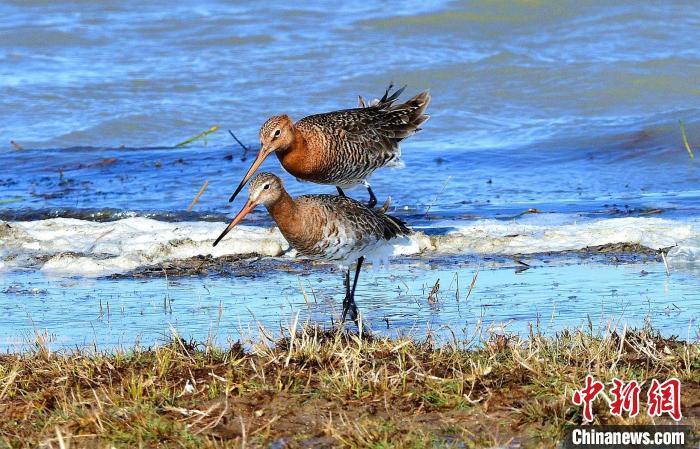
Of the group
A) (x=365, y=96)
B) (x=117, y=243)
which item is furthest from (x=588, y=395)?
(x=365, y=96)

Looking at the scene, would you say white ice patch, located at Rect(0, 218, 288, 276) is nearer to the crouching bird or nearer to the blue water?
the blue water

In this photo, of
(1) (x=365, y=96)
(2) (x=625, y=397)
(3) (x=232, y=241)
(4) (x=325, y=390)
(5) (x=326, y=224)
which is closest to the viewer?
(2) (x=625, y=397)

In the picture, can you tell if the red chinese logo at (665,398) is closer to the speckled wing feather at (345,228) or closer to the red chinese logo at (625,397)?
the red chinese logo at (625,397)

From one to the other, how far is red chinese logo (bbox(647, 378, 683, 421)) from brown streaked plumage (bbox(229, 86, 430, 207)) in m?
4.32

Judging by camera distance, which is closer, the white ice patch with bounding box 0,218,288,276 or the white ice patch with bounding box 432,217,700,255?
the white ice patch with bounding box 0,218,288,276

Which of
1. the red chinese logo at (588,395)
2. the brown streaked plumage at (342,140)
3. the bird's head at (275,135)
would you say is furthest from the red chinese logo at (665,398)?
the bird's head at (275,135)

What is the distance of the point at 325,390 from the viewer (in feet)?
16.3

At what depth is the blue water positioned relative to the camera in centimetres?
1197

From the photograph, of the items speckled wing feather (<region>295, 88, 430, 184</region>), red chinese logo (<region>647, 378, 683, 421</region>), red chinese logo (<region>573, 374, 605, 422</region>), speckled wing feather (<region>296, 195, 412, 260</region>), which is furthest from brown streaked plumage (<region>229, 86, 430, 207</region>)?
red chinese logo (<region>647, 378, 683, 421</region>)

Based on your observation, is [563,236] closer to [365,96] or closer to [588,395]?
[588,395]

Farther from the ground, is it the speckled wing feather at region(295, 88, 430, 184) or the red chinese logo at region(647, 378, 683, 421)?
the speckled wing feather at region(295, 88, 430, 184)

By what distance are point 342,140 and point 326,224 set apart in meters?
2.69

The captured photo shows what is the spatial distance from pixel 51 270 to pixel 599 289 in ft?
13.3

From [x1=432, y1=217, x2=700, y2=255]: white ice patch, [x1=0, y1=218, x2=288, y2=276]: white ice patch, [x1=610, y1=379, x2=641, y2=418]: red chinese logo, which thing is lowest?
[x1=432, y1=217, x2=700, y2=255]: white ice patch
